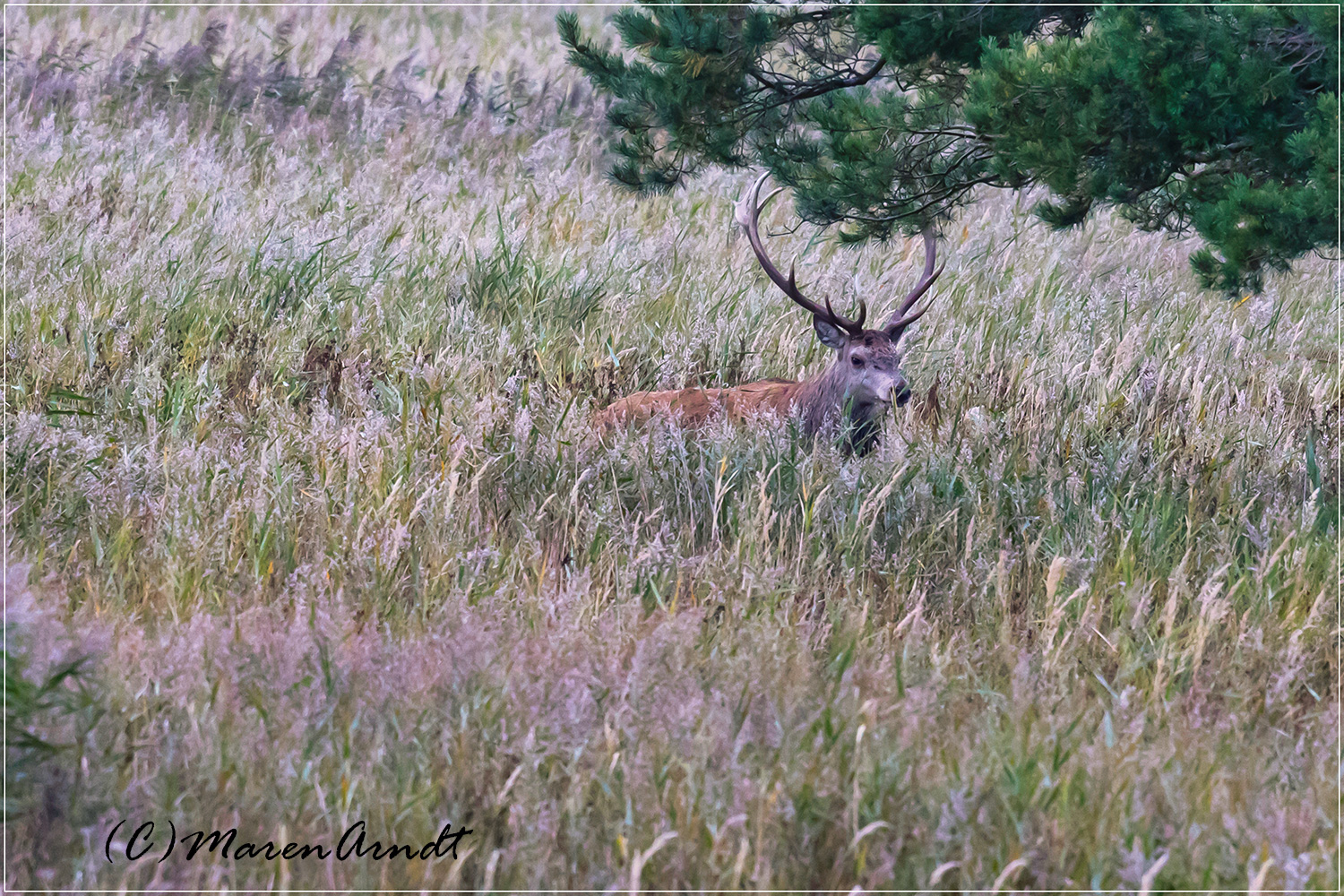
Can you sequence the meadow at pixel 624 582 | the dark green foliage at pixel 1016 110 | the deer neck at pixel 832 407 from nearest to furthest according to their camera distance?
the meadow at pixel 624 582 < the dark green foliage at pixel 1016 110 < the deer neck at pixel 832 407

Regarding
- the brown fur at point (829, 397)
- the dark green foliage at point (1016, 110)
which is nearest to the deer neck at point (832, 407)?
the brown fur at point (829, 397)

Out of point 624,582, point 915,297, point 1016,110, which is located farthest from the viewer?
point 915,297

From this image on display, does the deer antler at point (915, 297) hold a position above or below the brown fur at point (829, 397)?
above

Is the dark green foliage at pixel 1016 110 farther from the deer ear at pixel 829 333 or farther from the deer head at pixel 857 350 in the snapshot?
the deer ear at pixel 829 333

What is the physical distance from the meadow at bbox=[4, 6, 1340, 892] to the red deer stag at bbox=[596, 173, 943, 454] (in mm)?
291

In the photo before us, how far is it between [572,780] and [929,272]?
12.3ft

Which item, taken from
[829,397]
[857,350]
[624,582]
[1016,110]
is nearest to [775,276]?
[857,350]

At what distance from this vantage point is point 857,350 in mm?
5328

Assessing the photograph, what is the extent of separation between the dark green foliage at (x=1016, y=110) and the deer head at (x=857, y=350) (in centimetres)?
43

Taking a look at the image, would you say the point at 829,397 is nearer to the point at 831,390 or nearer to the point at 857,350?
the point at 831,390

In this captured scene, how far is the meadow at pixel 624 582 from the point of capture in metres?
2.27

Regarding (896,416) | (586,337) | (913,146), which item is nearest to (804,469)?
(896,416)

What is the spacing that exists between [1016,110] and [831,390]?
6.06 ft

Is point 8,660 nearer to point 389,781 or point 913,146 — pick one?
point 389,781
